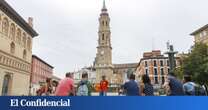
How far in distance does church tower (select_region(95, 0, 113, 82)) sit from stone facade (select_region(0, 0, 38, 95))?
50.9 meters

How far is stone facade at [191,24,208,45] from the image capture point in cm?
6009

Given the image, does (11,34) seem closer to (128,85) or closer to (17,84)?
(17,84)

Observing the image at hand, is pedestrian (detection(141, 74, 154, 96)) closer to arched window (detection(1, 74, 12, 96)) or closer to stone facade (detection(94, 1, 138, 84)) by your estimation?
arched window (detection(1, 74, 12, 96))

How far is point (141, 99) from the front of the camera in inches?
274

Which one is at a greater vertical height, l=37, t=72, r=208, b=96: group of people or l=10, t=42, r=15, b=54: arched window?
l=10, t=42, r=15, b=54: arched window

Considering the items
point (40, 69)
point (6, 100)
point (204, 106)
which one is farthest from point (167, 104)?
point (40, 69)

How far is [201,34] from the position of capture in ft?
208

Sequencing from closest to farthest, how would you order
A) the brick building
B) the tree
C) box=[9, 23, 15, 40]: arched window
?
the tree, box=[9, 23, 15, 40]: arched window, the brick building

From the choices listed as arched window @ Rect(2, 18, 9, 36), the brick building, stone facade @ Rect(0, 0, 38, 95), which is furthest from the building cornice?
the brick building

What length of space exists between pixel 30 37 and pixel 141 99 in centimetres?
5548

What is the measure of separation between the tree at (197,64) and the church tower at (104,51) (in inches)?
2735

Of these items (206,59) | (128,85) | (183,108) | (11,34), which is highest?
(11,34)

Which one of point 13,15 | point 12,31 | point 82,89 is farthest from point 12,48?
A: point 82,89

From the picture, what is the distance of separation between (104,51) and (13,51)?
63.7m
